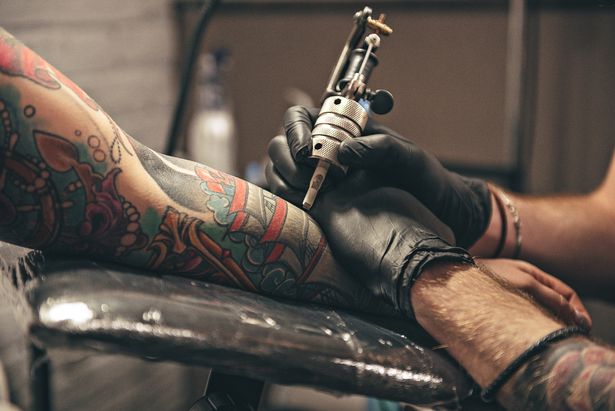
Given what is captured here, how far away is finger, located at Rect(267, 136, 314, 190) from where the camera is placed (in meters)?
0.82

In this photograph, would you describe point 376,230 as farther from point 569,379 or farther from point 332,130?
point 569,379

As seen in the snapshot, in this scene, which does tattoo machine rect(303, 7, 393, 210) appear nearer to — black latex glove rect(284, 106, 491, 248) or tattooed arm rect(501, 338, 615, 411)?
black latex glove rect(284, 106, 491, 248)

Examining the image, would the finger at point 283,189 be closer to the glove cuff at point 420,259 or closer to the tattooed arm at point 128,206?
the tattooed arm at point 128,206

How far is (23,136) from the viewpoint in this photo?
0.65 m

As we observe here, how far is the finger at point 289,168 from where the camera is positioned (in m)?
0.82

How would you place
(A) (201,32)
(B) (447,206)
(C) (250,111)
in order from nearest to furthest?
1. (B) (447,206)
2. (A) (201,32)
3. (C) (250,111)

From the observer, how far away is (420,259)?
0.70 meters

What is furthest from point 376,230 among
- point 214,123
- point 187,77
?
point 214,123

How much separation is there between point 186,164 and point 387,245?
260mm

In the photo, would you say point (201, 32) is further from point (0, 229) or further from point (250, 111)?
point (250, 111)

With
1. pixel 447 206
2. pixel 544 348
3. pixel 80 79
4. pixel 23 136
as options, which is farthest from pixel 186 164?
pixel 80 79

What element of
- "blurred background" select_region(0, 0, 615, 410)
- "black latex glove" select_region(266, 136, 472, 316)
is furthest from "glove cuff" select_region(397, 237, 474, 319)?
"blurred background" select_region(0, 0, 615, 410)

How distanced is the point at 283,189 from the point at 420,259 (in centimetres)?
22

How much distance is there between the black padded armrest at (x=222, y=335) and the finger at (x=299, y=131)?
21cm
